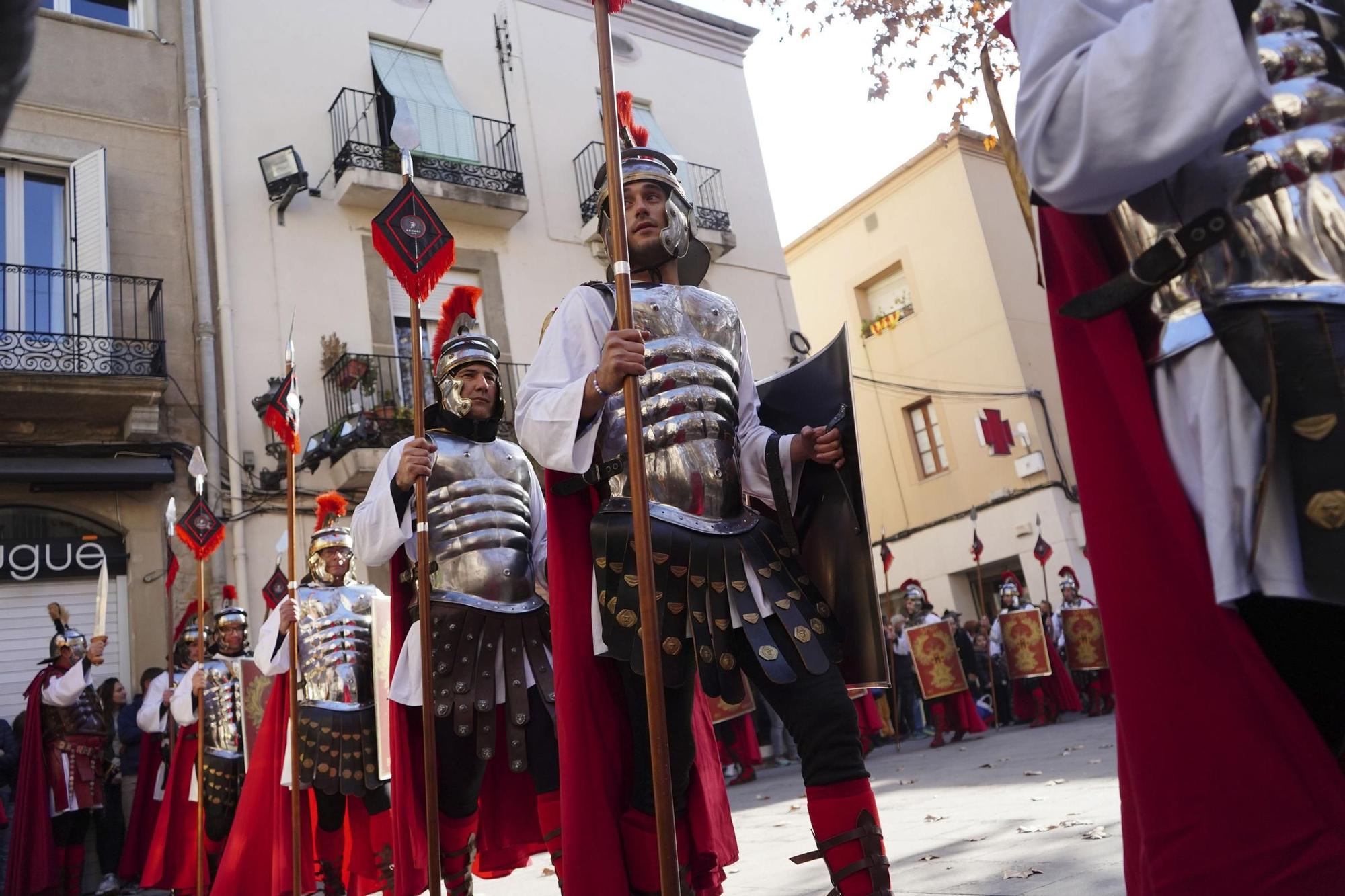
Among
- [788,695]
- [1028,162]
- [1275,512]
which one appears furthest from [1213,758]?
[788,695]

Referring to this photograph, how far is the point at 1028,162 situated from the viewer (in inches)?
58.7

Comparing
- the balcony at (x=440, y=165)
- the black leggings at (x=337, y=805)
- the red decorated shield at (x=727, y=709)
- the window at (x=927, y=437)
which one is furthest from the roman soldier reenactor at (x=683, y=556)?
the window at (x=927, y=437)

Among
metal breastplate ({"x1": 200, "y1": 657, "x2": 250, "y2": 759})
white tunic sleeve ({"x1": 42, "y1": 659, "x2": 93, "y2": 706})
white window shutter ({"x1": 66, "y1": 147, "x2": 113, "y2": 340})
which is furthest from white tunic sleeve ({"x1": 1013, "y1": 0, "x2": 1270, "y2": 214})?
white window shutter ({"x1": 66, "y1": 147, "x2": 113, "y2": 340})

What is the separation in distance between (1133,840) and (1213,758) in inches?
7.5

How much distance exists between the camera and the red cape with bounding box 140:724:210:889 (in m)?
7.22

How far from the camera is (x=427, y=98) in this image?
13055 mm

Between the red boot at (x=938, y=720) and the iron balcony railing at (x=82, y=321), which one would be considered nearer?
the iron balcony railing at (x=82, y=321)

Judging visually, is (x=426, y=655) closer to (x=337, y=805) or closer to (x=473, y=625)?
(x=473, y=625)

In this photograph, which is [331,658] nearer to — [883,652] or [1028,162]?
[883,652]

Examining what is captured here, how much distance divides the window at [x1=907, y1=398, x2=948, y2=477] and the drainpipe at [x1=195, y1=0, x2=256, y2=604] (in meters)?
12.5

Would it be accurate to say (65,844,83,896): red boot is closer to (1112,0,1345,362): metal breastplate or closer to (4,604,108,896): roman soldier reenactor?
(4,604,108,896): roman soldier reenactor

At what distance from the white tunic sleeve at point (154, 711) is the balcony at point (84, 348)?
8.62ft

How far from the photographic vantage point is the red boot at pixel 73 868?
25.9 ft

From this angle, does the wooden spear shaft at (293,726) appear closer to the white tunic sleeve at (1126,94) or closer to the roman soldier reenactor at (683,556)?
the roman soldier reenactor at (683,556)
